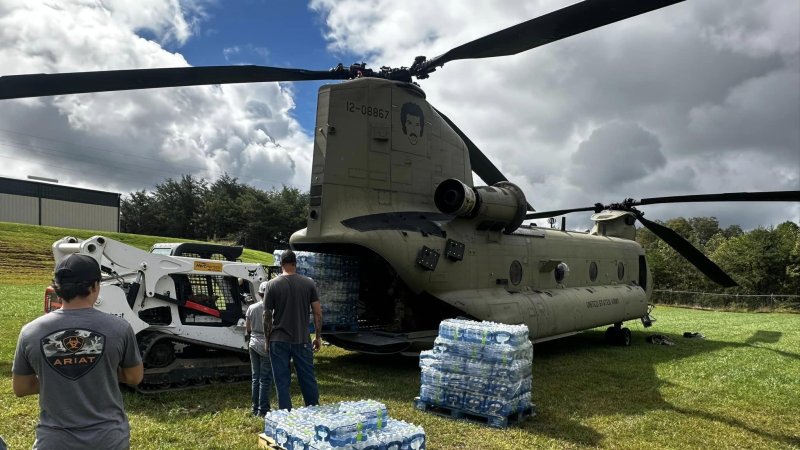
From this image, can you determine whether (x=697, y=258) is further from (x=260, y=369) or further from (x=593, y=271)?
(x=260, y=369)

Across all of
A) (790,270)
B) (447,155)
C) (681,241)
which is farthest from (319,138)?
(790,270)

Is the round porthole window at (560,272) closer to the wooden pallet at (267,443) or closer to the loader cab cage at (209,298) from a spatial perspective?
the loader cab cage at (209,298)

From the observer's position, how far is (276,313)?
6309 millimetres

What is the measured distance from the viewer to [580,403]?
26.2 ft

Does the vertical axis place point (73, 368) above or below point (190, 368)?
above

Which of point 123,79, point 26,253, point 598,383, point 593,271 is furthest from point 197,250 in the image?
point 26,253

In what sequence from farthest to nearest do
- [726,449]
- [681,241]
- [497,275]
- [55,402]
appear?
[681,241]
[497,275]
[726,449]
[55,402]

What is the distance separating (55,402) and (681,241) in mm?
16192

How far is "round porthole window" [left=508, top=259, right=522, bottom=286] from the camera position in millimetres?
11758

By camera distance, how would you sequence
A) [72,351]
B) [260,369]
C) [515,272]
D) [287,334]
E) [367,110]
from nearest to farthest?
[72,351]
[287,334]
[260,369]
[367,110]
[515,272]

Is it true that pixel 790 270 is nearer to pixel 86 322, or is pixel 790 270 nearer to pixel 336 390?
pixel 336 390

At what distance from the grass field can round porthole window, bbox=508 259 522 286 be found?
182 centimetres

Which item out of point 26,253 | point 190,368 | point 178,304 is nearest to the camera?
point 190,368

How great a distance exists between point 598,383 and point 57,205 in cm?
5277
